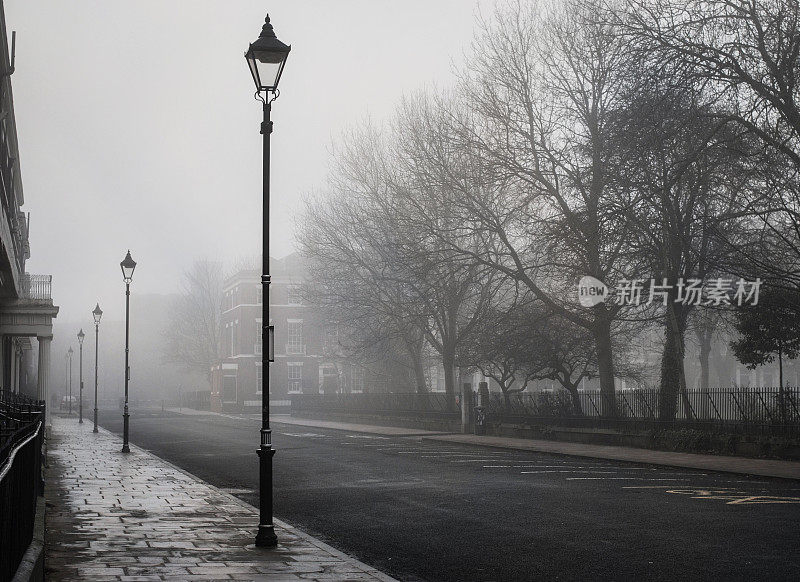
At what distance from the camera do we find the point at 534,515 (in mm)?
13250

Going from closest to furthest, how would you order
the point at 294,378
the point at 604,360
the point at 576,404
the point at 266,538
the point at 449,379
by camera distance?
the point at 266,538
the point at 576,404
the point at 604,360
the point at 449,379
the point at 294,378

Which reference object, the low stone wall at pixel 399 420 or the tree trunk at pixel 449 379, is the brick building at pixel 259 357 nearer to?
the low stone wall at pixel 399 420

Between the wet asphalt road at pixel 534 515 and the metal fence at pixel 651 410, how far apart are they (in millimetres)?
4077

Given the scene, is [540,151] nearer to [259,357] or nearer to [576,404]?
[576,404]

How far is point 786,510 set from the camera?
1345 cm

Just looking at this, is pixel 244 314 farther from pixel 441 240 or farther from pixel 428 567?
pixel 428 567

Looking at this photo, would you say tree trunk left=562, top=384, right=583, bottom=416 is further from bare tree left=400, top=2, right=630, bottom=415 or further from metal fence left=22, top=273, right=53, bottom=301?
metal fence left=22, top=273, right=53, bottom=301

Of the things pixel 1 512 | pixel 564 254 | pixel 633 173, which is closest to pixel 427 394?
pixel 564 254

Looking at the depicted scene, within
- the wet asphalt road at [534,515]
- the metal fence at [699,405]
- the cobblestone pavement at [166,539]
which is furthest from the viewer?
the metal fence at [699,405]

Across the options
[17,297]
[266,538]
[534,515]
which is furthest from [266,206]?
[17,297]

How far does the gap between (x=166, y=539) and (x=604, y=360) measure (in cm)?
2441

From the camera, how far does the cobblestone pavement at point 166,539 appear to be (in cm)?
867

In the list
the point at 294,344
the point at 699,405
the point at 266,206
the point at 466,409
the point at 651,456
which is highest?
the point at 294,344

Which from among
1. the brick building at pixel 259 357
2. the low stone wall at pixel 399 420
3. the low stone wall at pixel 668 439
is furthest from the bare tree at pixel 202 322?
the low stone wall at pixel 668 439
